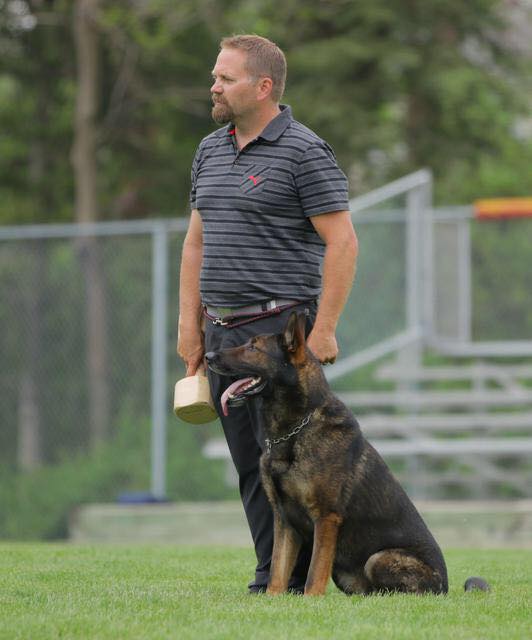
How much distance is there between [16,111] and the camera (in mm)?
16500

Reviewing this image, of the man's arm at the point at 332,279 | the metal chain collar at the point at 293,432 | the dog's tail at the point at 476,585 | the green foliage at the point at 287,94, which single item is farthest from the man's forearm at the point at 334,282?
the green foliage at the point at 287,94

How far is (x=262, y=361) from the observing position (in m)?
5.39

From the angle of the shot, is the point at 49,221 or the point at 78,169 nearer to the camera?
the point at 78,169

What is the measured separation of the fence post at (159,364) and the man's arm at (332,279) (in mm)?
5903

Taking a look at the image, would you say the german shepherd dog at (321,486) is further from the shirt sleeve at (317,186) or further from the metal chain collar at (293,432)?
the shirt sleeve at (317,186)

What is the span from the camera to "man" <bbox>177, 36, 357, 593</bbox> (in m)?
5.59

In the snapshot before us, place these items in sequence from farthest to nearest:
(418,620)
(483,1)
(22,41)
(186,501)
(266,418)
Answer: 1. (22,41)
2. (483,1)
3. (186,501)
4. (266,418)
5. (418,620)

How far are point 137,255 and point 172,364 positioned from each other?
104 cm

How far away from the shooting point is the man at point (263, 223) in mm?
5586

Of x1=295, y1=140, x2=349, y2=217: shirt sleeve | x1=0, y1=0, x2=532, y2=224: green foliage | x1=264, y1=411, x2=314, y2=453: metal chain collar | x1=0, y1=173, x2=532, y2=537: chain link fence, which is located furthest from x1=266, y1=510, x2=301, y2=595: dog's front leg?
x1=0, y1=0, x2=532, y2=224: green foliage

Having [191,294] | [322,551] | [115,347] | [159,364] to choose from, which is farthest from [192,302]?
[115,347]

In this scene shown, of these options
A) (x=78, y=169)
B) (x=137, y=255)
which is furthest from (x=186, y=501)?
(x=78, y=169)

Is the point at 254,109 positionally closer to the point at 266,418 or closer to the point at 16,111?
the point at 266,418

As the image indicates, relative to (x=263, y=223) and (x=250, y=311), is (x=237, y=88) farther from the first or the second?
(x=250, y=311)
